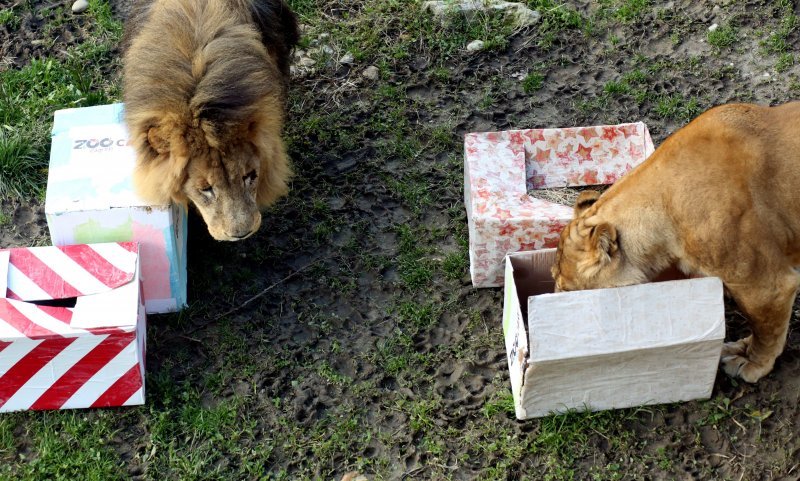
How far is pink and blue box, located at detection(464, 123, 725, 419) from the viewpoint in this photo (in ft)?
12.4

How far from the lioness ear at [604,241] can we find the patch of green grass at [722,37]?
2.70 metres

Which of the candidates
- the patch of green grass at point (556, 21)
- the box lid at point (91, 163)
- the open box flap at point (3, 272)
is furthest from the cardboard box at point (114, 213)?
the patch of green grass at point (556, 21)

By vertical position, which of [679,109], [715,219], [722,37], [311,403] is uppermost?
[715,219]

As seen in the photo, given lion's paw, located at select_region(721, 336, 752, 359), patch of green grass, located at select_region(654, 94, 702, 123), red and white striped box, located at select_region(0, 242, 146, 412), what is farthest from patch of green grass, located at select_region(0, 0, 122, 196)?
lion's paw, located at select_region(721, 336, 752, 359)

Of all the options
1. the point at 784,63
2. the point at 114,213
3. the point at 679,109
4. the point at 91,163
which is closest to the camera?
the point at 114,213

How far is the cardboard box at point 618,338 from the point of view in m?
3.76

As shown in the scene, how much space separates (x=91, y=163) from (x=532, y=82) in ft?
9.31

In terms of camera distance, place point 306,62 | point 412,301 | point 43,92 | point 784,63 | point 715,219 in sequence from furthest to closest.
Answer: point 306,62
point 43,92
point 784,63
point 412,301
point 715,219

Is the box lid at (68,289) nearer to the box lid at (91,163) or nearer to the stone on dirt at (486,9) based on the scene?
the box lid at (91,163)

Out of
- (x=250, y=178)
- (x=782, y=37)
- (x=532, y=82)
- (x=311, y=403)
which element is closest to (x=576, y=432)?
(x=311, y=403)

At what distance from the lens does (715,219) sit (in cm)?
372

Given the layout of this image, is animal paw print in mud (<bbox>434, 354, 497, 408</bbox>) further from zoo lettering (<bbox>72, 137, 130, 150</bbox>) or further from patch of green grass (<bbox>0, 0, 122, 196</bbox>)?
patch of green grass (<bbox>0, 0, 122, 196</bbox>)

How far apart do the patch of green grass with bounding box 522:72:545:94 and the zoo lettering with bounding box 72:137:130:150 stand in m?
2.58

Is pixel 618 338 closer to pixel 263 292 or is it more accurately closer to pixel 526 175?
pixel 526 175
